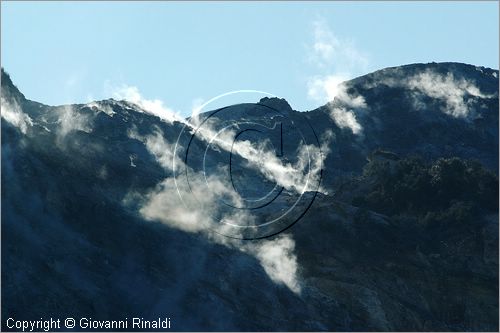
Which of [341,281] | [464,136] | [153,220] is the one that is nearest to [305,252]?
[341,281]

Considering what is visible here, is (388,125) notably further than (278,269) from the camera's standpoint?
Yes

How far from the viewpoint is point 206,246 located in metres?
81.7

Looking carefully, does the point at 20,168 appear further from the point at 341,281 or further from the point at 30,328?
the point at 341,281

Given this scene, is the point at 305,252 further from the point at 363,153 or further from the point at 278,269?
the point at 363,153

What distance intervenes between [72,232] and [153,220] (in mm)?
8804

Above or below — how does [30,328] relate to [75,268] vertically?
below

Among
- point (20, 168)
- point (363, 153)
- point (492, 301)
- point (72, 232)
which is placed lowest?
point (492, 301)

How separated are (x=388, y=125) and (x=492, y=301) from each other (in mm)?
69256

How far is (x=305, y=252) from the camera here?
286ft

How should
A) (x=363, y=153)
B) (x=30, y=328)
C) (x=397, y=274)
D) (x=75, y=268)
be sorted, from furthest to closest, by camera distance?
(x=363, y=153) → (x=397, y=274) → (x=75, y=268) → (x=30, y=328)

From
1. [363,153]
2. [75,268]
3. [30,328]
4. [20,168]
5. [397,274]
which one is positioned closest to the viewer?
[30,328]

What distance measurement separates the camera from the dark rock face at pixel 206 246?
72562mm

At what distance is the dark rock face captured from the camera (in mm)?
72562

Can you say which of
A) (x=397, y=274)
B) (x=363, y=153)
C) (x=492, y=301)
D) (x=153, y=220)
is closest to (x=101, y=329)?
(x=153, y=220)
